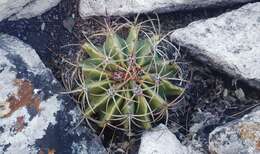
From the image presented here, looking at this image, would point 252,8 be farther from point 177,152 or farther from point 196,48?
point 177,152

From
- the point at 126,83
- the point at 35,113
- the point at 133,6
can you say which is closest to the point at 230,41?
the point at 133,6

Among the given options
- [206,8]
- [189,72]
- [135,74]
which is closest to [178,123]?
[189,72]

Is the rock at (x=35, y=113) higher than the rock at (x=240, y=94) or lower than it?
higher

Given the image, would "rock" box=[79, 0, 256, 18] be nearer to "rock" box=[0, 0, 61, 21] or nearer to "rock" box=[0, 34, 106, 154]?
"rock" box=[0, 0, 61, 21]

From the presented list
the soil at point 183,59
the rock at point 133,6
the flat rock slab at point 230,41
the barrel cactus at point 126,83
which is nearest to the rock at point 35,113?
the barrel cactus at point 126,83

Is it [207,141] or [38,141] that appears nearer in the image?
[38,141]

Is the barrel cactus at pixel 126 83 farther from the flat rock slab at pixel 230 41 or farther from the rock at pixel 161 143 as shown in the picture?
the flat rock slab at pixel 230 41

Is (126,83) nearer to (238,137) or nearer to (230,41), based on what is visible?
(238,137)
